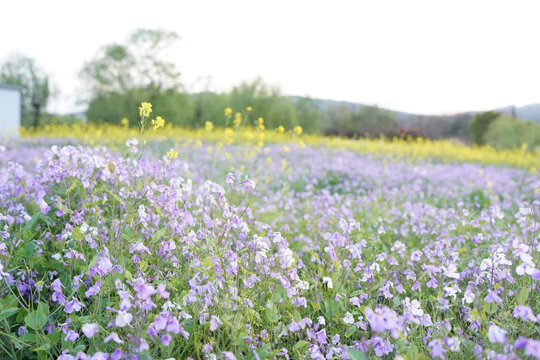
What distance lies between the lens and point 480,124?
38625 millimetres

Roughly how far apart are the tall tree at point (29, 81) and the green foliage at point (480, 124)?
135 feet

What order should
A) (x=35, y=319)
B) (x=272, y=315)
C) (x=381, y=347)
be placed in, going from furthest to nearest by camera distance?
(x=272, y=315) < (x=35, y=319) < (x=381, y=347)

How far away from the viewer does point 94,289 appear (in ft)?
6.53

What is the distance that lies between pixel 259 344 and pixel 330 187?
6.10 metres

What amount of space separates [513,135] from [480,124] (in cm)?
1056

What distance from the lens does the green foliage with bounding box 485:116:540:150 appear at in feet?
89.0

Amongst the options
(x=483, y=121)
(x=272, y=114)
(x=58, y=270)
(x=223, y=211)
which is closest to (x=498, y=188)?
(x=223, y=211)

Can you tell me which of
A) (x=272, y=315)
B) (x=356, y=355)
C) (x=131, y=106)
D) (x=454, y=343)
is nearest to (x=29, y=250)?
(x=272, y=315)

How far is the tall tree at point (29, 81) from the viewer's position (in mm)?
42656

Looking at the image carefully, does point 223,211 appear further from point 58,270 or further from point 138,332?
point 58,270

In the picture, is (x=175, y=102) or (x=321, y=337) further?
(x=175, y=102)

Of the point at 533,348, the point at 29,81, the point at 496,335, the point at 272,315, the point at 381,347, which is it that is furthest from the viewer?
the point at 29,81

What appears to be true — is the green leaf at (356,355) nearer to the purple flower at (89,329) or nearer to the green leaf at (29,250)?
the purple flower at (89,329)

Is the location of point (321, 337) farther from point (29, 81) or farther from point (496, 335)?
point (29, 81)
